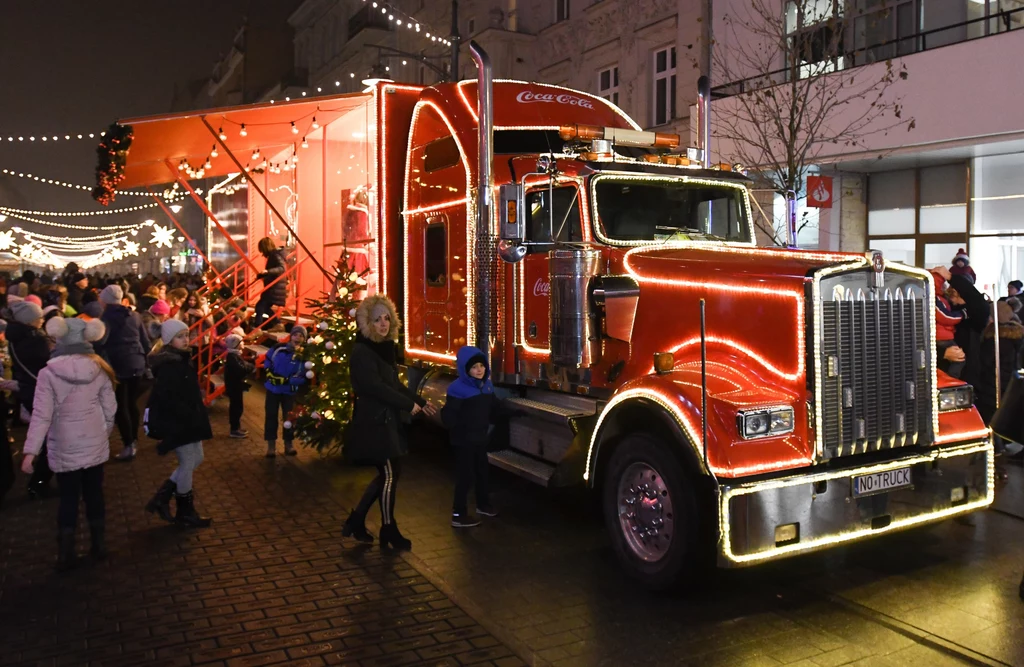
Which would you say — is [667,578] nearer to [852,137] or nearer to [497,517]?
[497,517]

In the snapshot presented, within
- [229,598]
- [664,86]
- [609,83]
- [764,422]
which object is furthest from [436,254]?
[609,83]

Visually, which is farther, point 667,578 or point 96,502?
point 96,502

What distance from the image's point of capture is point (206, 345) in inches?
590

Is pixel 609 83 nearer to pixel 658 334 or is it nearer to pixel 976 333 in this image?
pixel 976 333

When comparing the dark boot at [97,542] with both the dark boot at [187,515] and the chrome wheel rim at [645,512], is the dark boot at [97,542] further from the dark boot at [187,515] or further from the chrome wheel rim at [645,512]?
the chrome wheel rim at [645,512]

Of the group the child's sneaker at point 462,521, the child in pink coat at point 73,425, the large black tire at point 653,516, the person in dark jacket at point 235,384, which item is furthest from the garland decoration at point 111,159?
the large black tire at point 653,516

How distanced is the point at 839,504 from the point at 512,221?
2991 mm

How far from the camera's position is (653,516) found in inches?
222

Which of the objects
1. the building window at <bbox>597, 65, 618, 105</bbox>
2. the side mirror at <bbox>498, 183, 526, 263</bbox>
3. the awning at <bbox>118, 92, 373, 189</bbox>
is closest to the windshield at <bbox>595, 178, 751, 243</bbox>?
the side mirror at <bbox>498, 183, 526, 263</bbox>

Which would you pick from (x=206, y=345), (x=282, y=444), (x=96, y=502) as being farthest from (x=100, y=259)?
(x=96, y=502)

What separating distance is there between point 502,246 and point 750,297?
6.64 feet

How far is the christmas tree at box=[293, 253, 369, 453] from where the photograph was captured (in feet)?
30.6

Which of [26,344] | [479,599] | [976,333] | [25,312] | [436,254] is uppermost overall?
[436,254]

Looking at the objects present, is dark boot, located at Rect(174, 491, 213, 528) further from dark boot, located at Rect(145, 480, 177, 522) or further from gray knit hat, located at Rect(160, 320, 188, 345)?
gray knit hat, located at Rect(160, 320, 188, 345)
